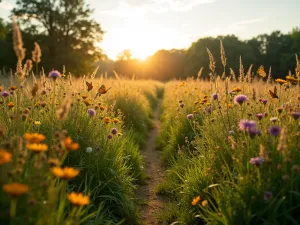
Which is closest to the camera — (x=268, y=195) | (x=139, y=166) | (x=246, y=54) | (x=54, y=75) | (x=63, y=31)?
(x=268, y=195)

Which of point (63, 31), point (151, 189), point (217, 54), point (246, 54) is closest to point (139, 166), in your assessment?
point (151, 189)

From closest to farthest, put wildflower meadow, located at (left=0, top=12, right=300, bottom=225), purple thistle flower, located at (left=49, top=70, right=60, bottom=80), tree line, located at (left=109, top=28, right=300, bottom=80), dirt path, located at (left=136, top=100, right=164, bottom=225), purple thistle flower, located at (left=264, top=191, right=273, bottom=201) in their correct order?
1. wildflower meadow, located at (left=0, top=12, right=300, bottom=225)
2. purple thistle flower, located at (left=264, top=191, right=273, bottom=201)
3. purple thistle flower, located at (left=49, top=70, right=60, bottom=80)
4. dirt path, located at (left=136, top=100, right=164, bottom=225)
5. tree line, located at (left=109, top=28, right=300, bottom=80)

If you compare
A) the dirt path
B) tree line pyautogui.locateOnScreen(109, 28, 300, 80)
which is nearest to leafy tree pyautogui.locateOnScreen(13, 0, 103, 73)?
tree line pyautogui.locateOnScreen(109, 28, 300, 80)

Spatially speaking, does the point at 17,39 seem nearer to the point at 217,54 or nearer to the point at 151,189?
the point at 151,189

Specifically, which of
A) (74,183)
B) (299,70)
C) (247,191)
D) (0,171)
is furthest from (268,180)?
(74,183)

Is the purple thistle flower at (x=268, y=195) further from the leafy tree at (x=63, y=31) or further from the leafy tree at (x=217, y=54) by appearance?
the leafy tree at (x=217, y=54)

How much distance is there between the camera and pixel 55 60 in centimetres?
2652

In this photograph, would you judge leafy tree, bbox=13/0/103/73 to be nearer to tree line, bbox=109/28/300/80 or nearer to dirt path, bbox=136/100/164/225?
tree line, bbox=109/28/300/80

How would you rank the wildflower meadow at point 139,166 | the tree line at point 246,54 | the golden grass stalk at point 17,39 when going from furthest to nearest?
the tree line at point 246,54 → the golden grass stalk at point 17,39 → the wildflower meadow at point 139,166

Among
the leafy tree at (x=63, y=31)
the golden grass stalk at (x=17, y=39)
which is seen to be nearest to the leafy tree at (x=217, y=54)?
the leafy tree at (x=63, y=31)

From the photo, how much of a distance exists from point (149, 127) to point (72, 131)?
5.26 m

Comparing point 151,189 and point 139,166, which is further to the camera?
point 139,166

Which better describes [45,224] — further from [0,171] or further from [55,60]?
[55,60]

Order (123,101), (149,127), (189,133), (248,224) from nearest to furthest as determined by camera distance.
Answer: (248,224) < (189,133) < (123,101) < (149,127)
